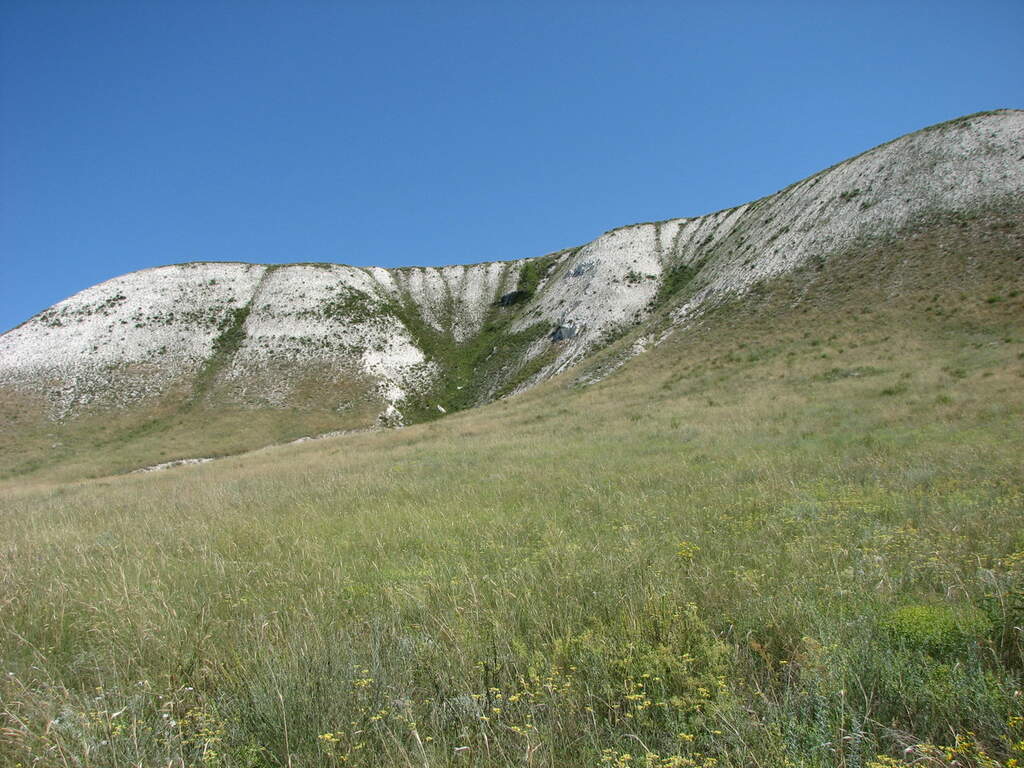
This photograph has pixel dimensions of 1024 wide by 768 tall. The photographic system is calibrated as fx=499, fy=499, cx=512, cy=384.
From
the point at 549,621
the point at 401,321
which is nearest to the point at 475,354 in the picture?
the point at 401,321

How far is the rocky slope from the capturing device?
41969mm

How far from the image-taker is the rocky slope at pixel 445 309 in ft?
138

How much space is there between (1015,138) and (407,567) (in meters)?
56.7

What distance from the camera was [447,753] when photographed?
271cm

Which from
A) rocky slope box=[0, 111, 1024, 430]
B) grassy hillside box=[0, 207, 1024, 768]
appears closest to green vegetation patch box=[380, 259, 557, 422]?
rocky slope box=[0, 111, 1024, 430]

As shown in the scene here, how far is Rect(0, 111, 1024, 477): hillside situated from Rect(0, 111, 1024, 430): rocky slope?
0.24 metres

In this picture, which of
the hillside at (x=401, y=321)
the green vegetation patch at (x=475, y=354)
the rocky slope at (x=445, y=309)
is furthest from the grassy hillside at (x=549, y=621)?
the green vegetation patch at (x=475, y=354)

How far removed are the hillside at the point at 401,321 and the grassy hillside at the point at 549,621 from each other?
114ft

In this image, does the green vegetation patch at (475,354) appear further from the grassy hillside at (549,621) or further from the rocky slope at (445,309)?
the grassy hillside at (549,621)

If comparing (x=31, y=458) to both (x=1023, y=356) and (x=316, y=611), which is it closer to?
(x=316, y=611)

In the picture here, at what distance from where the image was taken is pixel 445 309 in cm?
7988

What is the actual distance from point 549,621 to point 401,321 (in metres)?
73.2

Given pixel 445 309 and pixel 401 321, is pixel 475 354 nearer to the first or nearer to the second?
pixel 401 321

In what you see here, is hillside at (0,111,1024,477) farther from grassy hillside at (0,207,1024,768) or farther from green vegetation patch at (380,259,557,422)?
grassy hillside at (0,207,1024,768)
